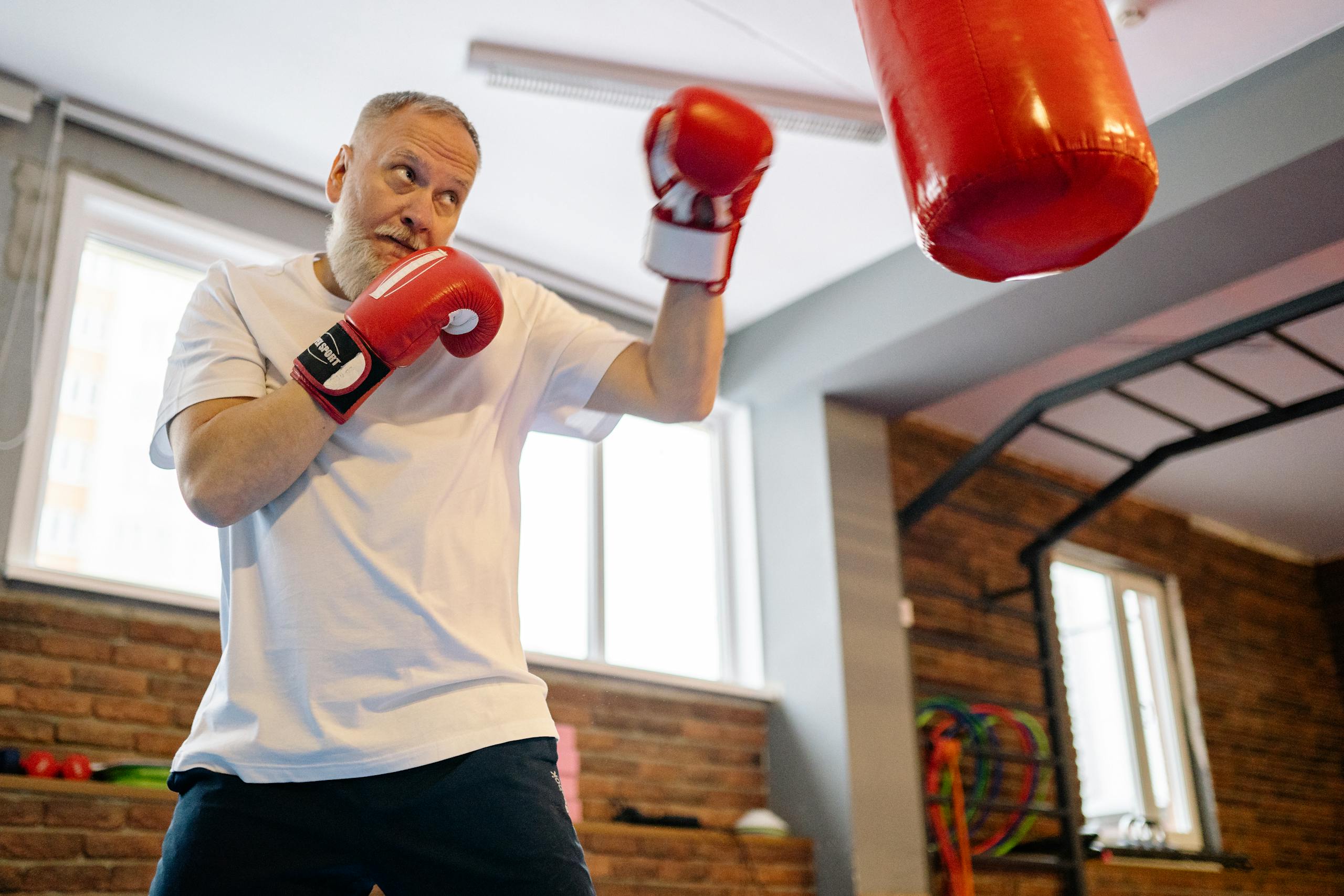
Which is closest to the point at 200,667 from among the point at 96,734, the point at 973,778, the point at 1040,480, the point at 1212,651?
the point at 96,734

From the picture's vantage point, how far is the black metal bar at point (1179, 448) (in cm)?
387

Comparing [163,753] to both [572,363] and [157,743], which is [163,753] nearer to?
[157,743]

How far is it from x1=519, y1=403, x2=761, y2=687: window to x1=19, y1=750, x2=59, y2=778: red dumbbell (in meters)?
1.56

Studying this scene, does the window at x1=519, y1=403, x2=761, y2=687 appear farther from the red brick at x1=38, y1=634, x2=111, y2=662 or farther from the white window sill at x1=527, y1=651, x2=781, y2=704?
the red brick at x1=38, y1=634, x2=111, y2=662

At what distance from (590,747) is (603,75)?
2.10m

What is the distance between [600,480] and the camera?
4395mm

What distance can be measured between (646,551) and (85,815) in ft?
7.31

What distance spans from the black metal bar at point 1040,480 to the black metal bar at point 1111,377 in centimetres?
15

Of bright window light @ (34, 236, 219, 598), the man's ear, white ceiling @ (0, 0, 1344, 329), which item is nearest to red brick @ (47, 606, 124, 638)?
bright window light @ (34, 236, 219, 598)

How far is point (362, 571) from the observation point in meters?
1.28

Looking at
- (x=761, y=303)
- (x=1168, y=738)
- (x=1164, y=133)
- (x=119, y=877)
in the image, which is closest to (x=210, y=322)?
(x=119, y=877)

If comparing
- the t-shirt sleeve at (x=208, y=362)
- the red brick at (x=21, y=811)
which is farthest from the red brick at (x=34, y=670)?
the t-shirt sleeve at (x=208, y=362)

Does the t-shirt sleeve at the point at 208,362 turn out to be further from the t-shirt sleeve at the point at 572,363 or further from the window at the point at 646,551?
the window at the point at 646,551

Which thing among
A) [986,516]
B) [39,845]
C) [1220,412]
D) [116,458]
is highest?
[1220,412]
